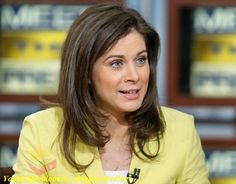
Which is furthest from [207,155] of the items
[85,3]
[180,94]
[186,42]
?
[85,3]

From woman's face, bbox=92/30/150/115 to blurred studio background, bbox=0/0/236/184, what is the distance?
0.94 m

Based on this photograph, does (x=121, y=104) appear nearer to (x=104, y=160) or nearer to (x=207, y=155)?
(x=104, y=160)

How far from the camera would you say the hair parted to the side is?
2.08 m

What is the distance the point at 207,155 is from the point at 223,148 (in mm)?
71

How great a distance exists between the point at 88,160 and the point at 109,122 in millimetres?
145

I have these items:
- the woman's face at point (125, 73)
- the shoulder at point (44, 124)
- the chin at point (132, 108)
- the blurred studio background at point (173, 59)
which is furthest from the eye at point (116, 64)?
the blurred studio background at point (173, 59)

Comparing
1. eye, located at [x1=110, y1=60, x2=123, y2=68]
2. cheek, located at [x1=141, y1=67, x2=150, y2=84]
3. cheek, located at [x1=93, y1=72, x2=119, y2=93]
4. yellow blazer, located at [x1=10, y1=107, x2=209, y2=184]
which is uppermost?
eye, located at [x1=110, y1=60, x2=123, y2=68]

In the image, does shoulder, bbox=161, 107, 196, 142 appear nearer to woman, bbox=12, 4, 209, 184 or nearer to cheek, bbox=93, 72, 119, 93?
woman, bbox=12, 4, 209, 184

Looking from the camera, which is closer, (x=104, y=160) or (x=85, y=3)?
(x=104, y=160)

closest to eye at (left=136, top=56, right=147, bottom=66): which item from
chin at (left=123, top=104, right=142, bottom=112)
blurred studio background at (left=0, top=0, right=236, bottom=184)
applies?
chin at (left=123, top=104, right=142, bottom=112)

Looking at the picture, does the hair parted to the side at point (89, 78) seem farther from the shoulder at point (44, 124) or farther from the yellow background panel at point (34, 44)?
the yellow background panel at point (34, 44)

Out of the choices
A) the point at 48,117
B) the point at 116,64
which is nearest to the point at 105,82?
the point at 116,64

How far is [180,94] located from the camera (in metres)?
3.10

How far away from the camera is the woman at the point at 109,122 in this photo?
2.09 meters
